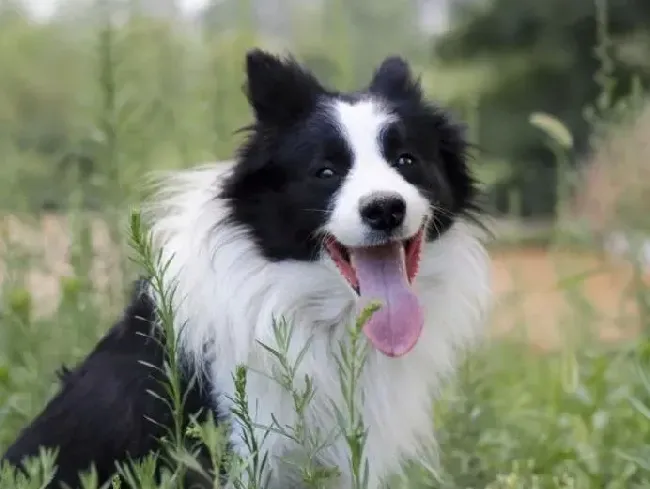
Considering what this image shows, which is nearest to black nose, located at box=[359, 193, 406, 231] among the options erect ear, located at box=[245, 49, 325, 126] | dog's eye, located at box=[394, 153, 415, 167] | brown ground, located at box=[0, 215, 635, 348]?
dog's eye, located at box=[394, 153, 415, 167]

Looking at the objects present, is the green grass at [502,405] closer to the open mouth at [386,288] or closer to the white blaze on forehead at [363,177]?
the open mouth at [386,288]

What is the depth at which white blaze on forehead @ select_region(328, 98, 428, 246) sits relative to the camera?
2.60 meters

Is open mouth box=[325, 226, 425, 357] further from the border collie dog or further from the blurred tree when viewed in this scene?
the blurred tree

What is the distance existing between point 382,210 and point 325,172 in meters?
0.28

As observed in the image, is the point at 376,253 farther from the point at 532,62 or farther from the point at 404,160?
A: the point at 532,62

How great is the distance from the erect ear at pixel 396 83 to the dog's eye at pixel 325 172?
0.40 metres

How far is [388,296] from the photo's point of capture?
106 inches

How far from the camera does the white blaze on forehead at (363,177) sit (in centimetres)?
260

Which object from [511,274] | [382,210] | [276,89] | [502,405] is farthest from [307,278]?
[511,274]

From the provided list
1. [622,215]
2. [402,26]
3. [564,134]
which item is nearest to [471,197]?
[564,134]

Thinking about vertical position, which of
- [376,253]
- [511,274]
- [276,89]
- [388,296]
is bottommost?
[511,274]

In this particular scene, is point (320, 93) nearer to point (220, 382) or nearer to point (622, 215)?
point (220, 382)

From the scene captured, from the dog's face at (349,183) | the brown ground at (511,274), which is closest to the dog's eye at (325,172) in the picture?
A: the dog's face at (349,183)

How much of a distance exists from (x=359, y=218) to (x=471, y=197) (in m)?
0.68
